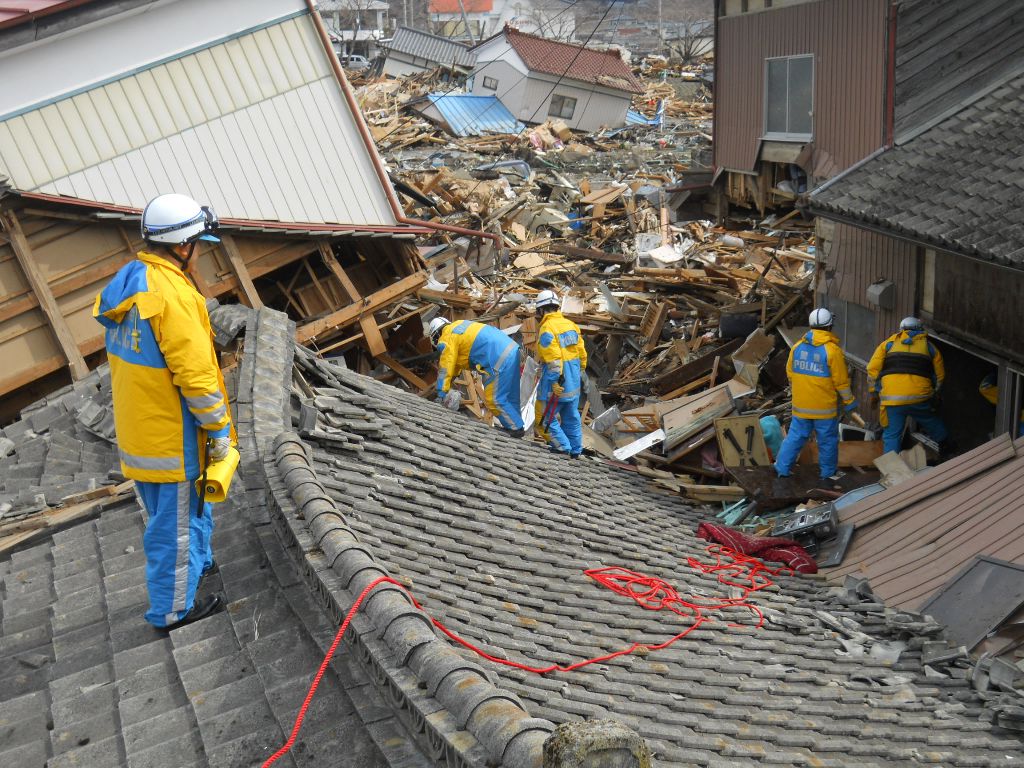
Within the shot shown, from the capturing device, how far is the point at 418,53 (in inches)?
1880

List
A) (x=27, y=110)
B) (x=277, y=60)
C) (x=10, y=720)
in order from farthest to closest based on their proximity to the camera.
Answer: (x=277, y=60), (x=27, y=110), (x=10, y=720)

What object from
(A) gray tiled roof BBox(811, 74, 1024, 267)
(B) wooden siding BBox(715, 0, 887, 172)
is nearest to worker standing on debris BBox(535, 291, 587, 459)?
(A) gray tiled roof BBox(811, 74, 1024, 267)

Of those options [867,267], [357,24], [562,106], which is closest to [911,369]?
[867,267]

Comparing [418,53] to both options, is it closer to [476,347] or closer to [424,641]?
[476,347]

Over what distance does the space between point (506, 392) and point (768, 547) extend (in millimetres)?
4254

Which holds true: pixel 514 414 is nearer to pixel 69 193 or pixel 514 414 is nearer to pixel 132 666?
pixel 69 193

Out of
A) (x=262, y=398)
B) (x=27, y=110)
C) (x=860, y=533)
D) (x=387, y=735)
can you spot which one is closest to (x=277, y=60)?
(x=27, y=110)

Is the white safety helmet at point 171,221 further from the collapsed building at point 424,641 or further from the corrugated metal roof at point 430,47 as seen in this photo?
the corrugated metal roof at point 430,47

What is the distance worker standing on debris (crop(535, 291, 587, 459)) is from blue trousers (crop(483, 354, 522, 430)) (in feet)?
1.03

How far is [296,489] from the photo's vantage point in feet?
15.1

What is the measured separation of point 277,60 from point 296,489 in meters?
11.8

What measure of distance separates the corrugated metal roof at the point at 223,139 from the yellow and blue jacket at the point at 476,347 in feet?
16.1

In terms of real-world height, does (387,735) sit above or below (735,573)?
above

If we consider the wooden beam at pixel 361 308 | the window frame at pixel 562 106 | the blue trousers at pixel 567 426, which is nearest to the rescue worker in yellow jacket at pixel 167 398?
the blue trousers at pixel 567 426
